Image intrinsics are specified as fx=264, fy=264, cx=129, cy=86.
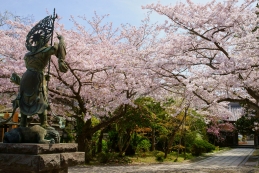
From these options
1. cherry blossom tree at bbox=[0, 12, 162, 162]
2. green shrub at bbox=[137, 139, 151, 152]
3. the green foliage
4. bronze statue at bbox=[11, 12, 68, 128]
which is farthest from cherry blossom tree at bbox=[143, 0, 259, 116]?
the green foliage

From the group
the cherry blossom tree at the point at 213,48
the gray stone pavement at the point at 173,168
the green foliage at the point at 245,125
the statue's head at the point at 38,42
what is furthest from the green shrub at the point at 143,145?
the statue's head at the point at 38,42

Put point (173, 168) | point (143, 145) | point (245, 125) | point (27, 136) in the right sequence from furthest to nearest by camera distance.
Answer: point (245, 125), point (143, 145), point (173, 168), point (27, 136)

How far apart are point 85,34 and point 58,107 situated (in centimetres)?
403

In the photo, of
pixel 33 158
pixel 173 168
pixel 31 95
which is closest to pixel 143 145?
pixel 173 168

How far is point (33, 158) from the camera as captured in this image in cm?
404

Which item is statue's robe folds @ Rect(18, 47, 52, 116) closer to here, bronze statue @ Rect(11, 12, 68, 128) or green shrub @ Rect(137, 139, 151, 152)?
bronze statue @ Rect(11, 12, 68, 128)

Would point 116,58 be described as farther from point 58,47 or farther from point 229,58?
point 58,47

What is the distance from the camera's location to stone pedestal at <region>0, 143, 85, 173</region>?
405 centimetres

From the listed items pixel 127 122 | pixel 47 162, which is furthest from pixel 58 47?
pixel 127 122

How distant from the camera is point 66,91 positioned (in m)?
12.8

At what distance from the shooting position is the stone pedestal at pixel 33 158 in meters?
4.05

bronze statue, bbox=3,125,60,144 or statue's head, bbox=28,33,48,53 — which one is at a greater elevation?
statue's head, bbox=28,33,48,53

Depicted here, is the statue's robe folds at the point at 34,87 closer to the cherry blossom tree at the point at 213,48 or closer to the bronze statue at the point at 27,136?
the bronze statue at the point at 27,136

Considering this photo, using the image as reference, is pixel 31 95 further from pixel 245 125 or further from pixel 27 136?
pixel 245 125
